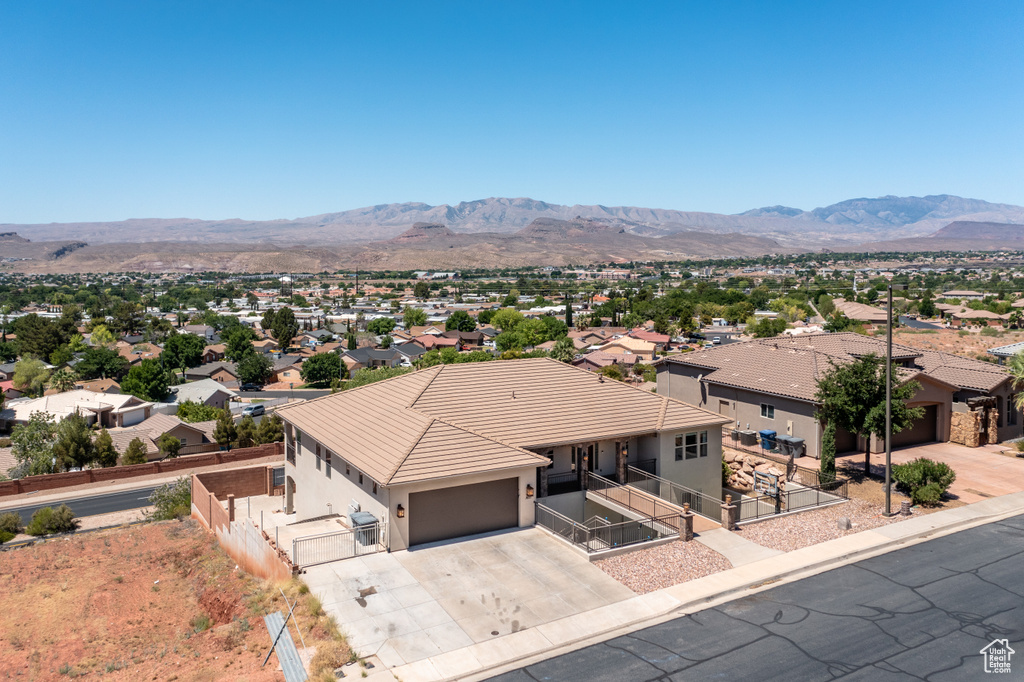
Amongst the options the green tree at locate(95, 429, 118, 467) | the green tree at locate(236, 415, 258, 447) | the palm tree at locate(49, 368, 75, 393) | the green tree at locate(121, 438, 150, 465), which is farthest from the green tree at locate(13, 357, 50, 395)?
the green tree at locate(236, 415, 258, 447)

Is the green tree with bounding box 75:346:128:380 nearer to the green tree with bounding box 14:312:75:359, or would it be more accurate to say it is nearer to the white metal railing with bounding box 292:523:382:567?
the green tree with bounding box 14:312:75:359

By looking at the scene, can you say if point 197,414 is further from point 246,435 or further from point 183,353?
point 183,353

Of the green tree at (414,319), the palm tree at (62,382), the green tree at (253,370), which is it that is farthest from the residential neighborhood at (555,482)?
the green tree at (414,319)

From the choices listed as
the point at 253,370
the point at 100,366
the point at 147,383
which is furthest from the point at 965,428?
the point at 100,366

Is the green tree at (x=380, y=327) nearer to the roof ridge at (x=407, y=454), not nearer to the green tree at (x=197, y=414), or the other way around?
the green tree at (x=197, y=414)

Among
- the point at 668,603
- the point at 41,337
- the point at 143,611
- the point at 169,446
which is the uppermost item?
the point at 668,603

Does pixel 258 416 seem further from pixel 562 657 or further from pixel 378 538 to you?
pixel 562 657
